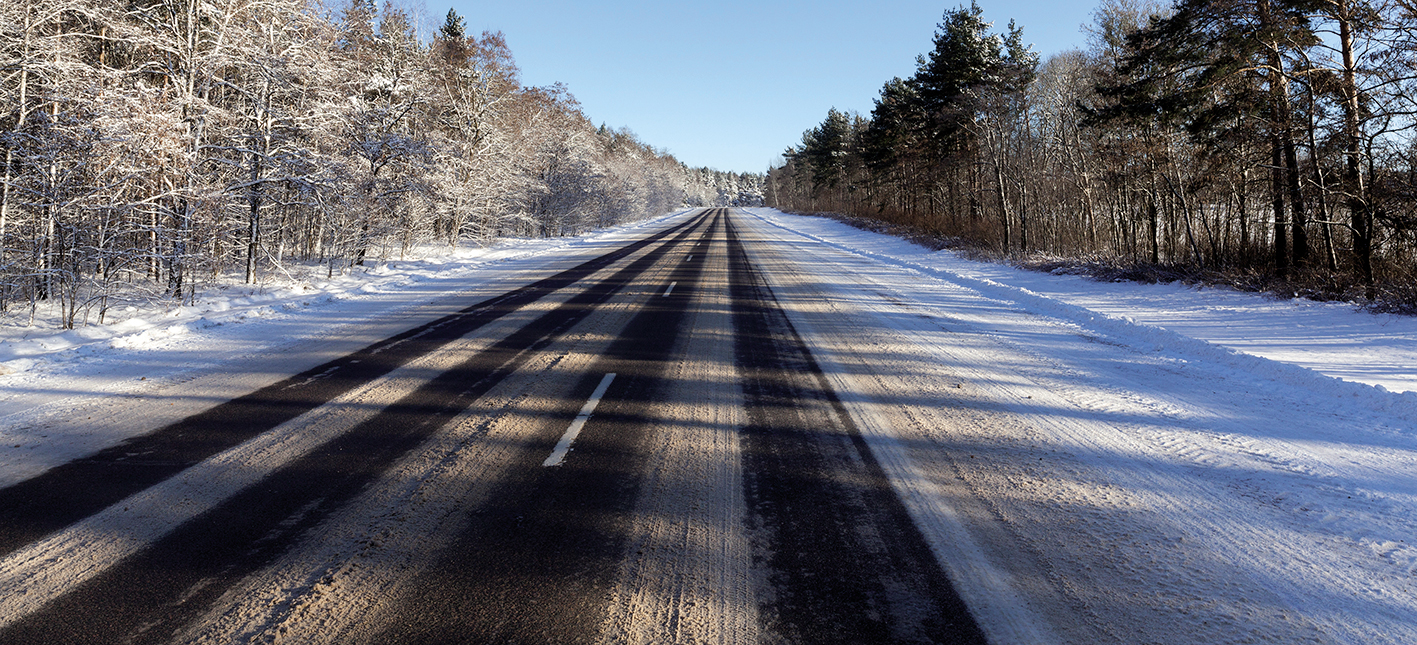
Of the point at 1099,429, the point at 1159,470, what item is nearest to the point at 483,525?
the point at 1159,470

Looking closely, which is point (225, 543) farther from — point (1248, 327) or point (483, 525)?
point (1248, 327)

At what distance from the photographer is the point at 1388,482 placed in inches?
153

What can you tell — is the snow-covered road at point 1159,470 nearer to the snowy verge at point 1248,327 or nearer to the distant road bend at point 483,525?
the snowy verge at point 1248,327

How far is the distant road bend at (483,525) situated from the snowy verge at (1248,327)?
4658 mm

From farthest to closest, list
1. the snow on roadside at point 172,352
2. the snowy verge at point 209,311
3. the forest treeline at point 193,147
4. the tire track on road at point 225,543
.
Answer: the forest treeline at point 193,147 → the snowy verge at point 209,311 → the snow on roadside at point 172,352 → the tire track on road at point 225,543

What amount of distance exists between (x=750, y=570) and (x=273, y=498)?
280 centimetres

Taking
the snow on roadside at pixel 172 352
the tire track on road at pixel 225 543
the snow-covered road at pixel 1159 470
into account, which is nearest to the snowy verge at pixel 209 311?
the snow on roadside at pixel 172 352

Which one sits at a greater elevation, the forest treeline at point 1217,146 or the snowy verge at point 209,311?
the forest treeline at point 1217,146

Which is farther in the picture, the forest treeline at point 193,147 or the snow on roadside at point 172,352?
the forest treeline at point 193,147

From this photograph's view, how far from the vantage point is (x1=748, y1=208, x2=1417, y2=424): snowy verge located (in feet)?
19.5

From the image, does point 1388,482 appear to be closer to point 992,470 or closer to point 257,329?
point 992,470

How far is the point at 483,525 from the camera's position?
130 inches

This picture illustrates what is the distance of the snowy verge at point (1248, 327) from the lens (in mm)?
5930

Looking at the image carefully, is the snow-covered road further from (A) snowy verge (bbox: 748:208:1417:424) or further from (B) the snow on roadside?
(B) the snow on roadside
